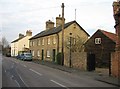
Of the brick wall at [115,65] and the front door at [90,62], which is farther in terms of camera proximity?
the front door at [90,62]

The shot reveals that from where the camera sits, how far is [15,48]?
9169cm

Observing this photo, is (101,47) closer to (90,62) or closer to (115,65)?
(90,62)

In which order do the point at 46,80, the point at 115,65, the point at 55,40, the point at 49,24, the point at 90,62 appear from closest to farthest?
the point at 46,80
the point at 115,65
the point at 90,62
the point at 55,40
the point at 49,24

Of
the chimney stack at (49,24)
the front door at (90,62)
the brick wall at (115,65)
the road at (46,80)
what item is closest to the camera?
the road at (46,80)

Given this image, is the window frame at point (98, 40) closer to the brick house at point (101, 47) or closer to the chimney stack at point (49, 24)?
the brick house at point (101, 47)

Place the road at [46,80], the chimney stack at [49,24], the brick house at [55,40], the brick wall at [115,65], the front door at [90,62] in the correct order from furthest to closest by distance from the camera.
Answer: the chimney stack at [49,24] < the brick house at [55,40] < the front door at [90,62] < the brick wall at [115,65] < the road at [46,80]

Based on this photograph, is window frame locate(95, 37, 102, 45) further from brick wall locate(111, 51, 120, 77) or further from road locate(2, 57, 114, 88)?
road locate(2, 57, 114, 88)

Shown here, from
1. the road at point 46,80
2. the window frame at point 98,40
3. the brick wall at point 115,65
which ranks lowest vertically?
the road at point 46,80

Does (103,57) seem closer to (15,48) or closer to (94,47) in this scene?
(94,47)

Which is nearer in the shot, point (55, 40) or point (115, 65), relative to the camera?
point (115, 65)

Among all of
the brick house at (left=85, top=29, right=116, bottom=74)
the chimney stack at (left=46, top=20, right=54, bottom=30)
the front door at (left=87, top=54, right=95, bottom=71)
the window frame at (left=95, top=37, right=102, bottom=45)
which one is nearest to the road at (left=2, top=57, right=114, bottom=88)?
the front door at (left=87, top=54, right=95, bottom=71)

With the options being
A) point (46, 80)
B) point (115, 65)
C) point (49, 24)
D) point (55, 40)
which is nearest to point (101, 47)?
point (55, 40)

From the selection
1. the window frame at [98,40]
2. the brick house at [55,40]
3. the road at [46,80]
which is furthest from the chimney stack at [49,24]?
the road at [46,80]

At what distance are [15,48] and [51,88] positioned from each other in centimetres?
7775
